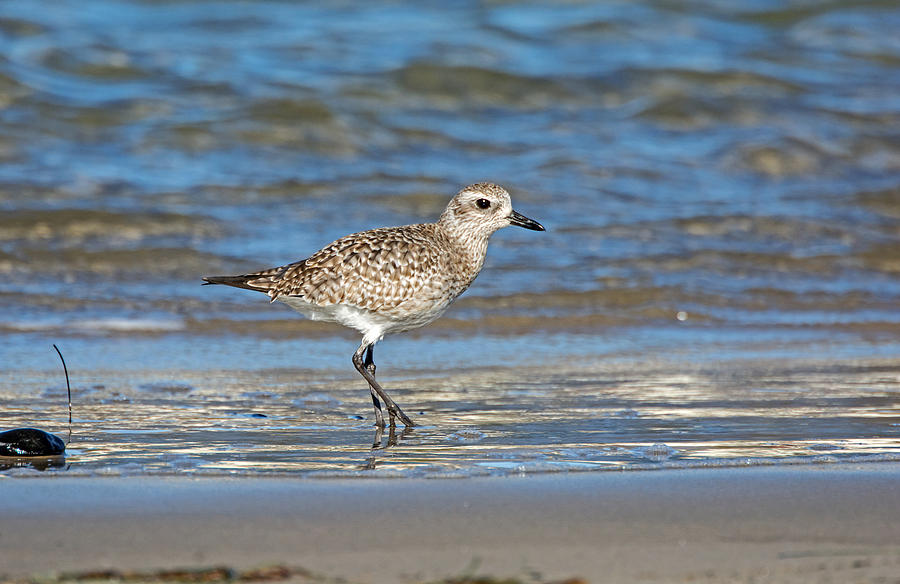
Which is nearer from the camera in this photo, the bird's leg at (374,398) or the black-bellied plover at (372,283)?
the bird's leg at (374,398)

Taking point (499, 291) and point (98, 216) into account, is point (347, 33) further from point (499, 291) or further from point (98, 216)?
point (499, 291)

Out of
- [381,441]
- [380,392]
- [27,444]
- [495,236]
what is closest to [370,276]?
[380,392]

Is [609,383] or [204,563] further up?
[204,563]

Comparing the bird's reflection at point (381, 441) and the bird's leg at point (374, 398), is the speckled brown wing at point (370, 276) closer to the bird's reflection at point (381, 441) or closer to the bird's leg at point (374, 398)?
the bird's leg at point (374, 398)

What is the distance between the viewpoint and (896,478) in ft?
13.8

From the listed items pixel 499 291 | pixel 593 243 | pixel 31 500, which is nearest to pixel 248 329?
pixel 499 291

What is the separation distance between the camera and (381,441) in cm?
501

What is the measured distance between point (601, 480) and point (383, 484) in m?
0.74

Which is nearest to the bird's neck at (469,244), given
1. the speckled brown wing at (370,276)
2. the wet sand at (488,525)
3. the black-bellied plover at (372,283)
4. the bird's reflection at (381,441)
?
the black-bellied plover at (372,283)

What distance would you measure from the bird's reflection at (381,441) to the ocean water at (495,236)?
1.5 inches

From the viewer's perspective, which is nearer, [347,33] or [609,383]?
[609,383]

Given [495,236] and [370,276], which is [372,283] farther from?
[495,236]

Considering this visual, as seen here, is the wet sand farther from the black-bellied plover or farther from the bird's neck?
the bird's neck

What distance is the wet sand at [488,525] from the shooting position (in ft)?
10.9
